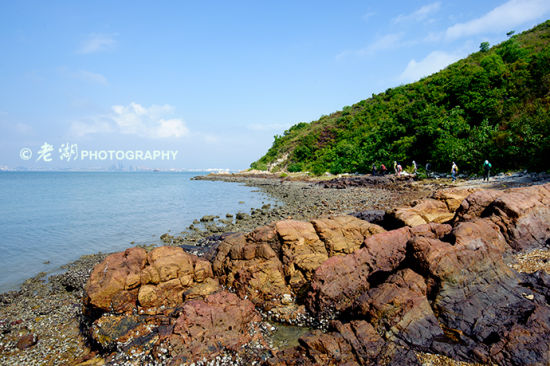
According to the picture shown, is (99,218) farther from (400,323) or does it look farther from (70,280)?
(400,323)

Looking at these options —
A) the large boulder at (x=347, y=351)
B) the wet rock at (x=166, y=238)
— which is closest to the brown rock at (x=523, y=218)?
the large boulder at (x=347, y=351)

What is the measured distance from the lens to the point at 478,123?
37.6 m

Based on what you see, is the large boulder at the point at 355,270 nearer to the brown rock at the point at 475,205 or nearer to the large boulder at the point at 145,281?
the brown rock at the point at 475,205

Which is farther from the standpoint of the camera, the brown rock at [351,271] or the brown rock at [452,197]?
the brown rock at [452,197]

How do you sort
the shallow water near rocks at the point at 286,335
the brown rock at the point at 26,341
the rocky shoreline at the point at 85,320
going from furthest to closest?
1. the brown rock at the point at 26,341
2. the shallow water near rocks at the point at 286,335
3. the rocky shoreline at the point at 85,320

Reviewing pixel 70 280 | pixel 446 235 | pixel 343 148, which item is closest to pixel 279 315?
pixel 446 235

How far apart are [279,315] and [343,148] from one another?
55605 mm

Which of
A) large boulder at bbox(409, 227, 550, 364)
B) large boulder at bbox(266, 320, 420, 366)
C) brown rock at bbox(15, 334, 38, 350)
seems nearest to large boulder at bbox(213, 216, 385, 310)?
large boulder at bbox(266, 320, 420, 366)

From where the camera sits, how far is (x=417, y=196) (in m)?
25.2

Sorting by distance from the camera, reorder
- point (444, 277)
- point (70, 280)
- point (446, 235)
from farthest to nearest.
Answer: point (70, 280) → point (446, 235) → point (444, 277)

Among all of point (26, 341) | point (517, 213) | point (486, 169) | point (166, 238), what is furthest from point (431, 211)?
point (486, 169)

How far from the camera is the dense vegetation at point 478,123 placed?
27.0 metres

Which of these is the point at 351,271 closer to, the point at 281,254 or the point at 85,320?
the point at 281,254

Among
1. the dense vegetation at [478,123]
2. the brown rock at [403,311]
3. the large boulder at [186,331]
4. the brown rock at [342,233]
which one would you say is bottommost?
the large boulder at [186,331]
